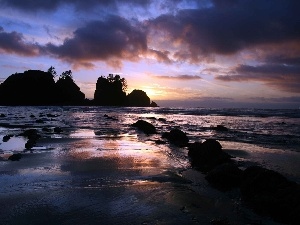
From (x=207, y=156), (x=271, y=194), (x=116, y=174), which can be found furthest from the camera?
(x=207, y=156)

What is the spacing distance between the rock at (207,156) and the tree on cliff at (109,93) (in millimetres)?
140289

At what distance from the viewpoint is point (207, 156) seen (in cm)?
1019

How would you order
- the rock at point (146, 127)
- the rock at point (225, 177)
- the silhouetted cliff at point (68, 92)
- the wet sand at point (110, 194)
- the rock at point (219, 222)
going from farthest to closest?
the silhouetted cliff at point (68, 92) < the rock at point (146, 127) < the rock at point (225, 177) < the wet sand at point (110, 194) < the rock at point (219, 222)

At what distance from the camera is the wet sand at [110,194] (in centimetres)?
506

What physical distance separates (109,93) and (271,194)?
146 meters

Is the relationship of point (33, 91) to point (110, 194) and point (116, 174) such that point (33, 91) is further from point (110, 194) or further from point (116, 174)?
point (110, 194)

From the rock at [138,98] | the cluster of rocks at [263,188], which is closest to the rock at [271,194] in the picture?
the cluster of rocks at [263,188]

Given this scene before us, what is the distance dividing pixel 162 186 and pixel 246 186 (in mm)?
2083

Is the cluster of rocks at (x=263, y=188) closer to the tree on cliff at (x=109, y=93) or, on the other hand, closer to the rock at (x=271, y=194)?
the rock at (x=271, y=194)

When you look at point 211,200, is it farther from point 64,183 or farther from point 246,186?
point 64,183

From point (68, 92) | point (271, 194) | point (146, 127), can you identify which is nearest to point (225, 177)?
point (271, 194)

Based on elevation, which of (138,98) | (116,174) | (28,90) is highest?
(28,90)

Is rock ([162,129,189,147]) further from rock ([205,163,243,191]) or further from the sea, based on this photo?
rock ([205,163,243,191])

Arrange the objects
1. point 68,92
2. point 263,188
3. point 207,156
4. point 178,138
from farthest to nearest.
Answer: point 68,92
point 178,138
point 207,156
point 263,188
